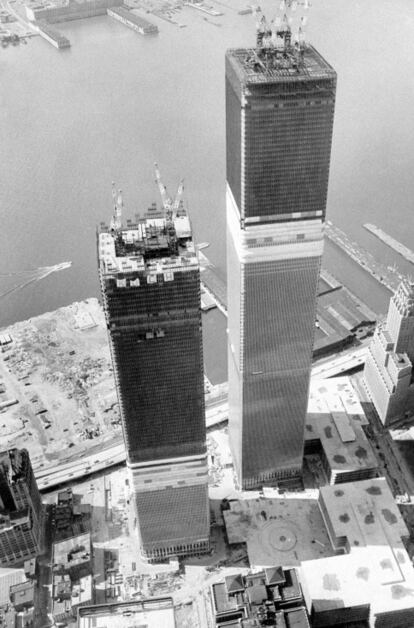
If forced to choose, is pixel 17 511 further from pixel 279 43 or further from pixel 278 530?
pixel 279 43

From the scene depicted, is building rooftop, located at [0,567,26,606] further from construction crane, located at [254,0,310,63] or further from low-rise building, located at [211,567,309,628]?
construction crane, located at [254,0,310,63]

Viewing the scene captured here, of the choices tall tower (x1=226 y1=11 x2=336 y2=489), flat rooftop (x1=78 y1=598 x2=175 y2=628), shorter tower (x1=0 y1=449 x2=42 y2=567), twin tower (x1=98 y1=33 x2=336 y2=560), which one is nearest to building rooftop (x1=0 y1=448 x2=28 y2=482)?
shorter tower (x1=0 y1=449 x2=42 y2=567)

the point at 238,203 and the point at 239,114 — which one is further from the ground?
the point at 239,114

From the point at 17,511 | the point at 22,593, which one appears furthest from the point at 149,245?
the point at 22,593

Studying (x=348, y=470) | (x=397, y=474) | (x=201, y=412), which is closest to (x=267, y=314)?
(x=201, y=412)

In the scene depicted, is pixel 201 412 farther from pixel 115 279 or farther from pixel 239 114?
pixel 239 114
